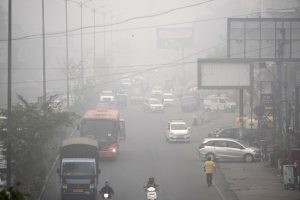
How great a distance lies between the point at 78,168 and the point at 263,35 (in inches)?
805

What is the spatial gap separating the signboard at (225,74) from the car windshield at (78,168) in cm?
1662

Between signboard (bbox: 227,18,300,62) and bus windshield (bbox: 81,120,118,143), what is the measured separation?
892cm

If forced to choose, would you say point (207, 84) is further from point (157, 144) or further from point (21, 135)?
point (21, 135)

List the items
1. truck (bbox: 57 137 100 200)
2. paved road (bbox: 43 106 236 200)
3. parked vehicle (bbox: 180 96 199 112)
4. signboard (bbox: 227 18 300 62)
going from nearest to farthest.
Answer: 1. truck (bbox: 57 137 100 200)
2. paved road (bbox: 43 106 236 200)
3. signboard (bbox: 227 18 300 62)
4. parked vehicle (bbox: 180 96 199 112)

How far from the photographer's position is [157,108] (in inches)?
3142

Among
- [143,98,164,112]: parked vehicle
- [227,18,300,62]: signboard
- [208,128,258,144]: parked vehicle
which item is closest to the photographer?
[227,18,300,62]: signboard

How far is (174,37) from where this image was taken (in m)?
134

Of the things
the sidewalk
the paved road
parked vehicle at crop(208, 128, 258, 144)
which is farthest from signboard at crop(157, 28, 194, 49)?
the sidewalk

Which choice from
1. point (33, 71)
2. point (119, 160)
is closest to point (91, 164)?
point (119, 160)

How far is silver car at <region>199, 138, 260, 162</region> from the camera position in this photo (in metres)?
42.6

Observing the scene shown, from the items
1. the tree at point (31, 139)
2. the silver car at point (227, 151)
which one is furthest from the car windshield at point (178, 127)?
the tree at point (31, 139)

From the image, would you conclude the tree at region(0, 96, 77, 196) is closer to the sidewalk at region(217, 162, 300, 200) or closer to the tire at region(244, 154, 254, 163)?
the sidewalk at region(217, 162, 300, 200)

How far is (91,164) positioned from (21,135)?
3043 mm

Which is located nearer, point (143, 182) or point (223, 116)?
point (143, 182)
